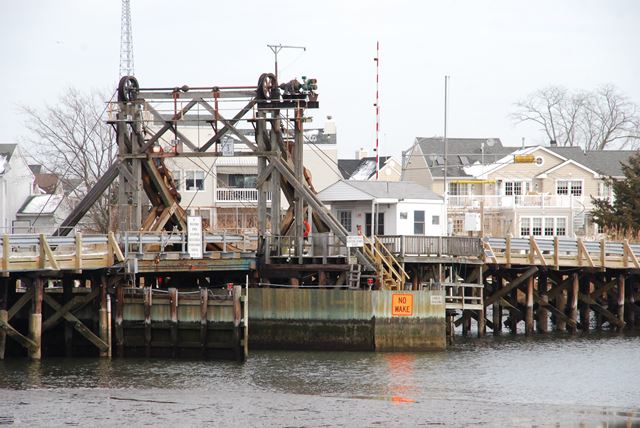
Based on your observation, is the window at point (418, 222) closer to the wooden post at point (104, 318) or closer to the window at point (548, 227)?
the wooden post at point (104, 318)

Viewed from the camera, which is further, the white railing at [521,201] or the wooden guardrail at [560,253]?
the white railing at [521,201]

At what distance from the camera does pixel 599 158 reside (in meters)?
92.4

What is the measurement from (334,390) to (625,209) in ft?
120

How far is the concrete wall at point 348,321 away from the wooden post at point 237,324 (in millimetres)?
2786

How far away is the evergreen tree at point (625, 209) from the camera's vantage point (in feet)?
227

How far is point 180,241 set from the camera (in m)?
44.9

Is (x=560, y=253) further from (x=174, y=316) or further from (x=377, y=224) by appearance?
(x=174, y=316)

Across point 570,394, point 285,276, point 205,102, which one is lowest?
point 570,394

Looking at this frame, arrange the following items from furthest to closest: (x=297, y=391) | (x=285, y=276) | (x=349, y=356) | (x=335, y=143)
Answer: (x=335, y=143), (x=285, y=276), (x=349, y=356), (x=297, y=391)

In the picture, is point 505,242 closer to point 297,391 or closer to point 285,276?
point 285,276

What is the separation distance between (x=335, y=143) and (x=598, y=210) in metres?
20.0

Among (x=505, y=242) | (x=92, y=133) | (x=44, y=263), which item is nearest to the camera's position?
(x=44, y=263)

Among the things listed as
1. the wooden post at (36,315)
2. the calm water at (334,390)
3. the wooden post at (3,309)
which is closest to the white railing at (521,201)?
the calm water at (334,390)

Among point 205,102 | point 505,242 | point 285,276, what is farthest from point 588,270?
point 205,102
